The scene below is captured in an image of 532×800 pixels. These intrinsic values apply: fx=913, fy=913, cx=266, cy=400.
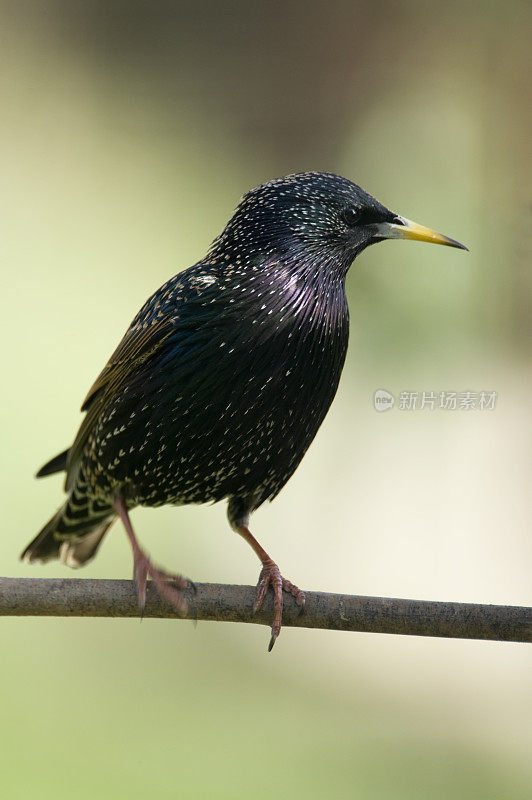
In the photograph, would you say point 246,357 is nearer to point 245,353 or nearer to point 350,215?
point 245,353

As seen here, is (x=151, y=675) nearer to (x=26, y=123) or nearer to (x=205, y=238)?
(x=205, y=238)

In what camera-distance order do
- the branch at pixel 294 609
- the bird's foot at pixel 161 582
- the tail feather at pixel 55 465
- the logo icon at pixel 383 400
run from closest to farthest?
the branch at pixel 294 609
the bird's foot at pixel 161 582
the tail feather at pixel 55 465
the logo icon at pixel 383 400

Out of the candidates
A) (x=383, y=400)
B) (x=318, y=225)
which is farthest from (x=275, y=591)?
(x=383, y=400)

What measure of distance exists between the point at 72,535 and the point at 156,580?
599 mm

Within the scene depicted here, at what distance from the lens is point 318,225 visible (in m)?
1.84

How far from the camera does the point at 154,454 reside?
1.91m

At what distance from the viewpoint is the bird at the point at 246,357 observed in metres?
1.78

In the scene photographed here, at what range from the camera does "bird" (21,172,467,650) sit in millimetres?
1784

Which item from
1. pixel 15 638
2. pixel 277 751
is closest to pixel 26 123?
pixel 15 638

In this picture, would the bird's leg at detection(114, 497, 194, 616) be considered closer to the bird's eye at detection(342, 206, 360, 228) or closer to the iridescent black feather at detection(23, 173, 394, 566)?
the iridescent black feather at detection(23, 173, 394, 566)

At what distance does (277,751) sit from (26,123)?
2366mm

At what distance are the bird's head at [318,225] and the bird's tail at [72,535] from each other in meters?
0.82

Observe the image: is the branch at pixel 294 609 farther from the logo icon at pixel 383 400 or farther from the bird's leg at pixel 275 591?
the logo icon at pixel 383 400

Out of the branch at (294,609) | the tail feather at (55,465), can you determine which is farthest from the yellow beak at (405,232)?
the tail feather at (55,465)
